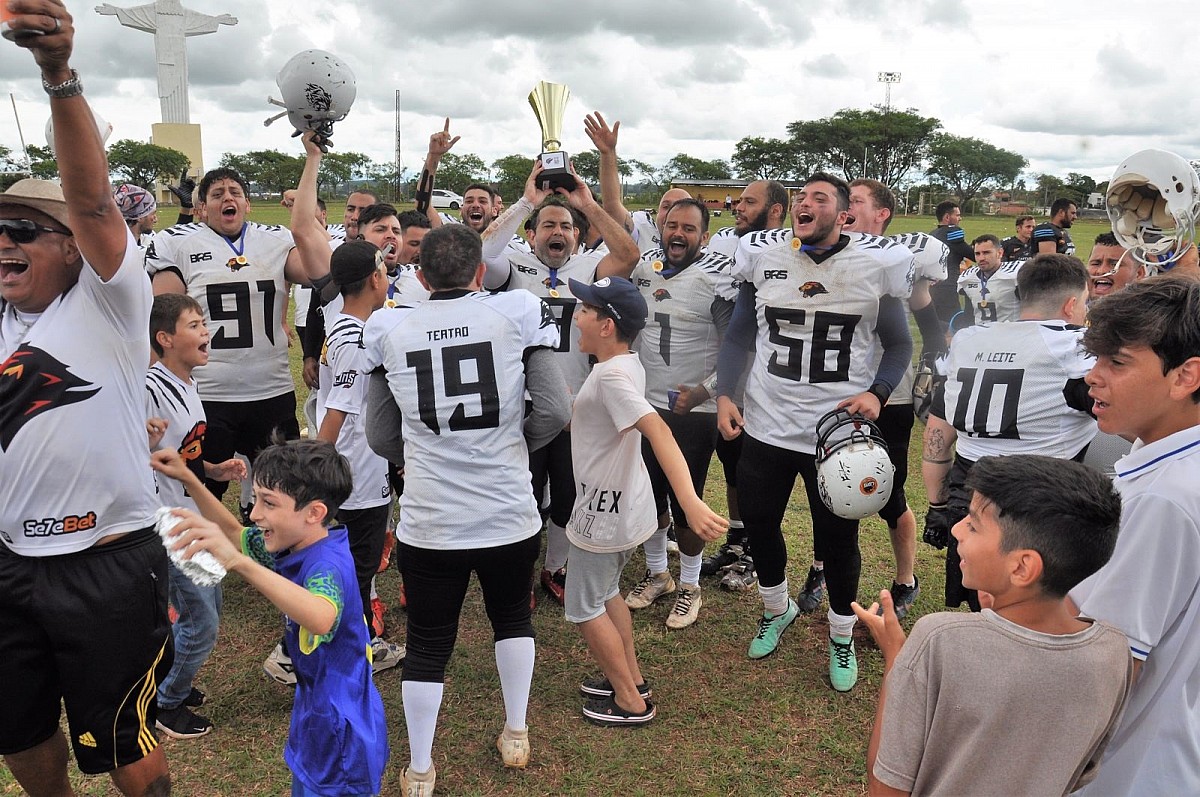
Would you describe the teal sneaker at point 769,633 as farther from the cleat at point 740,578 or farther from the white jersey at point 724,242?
the white jersey at point 724,242

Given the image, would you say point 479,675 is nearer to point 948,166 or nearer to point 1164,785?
point 1164,785

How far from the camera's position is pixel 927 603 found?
5258 millimetres

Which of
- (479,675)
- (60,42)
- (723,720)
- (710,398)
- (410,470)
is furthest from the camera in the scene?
(710,398)

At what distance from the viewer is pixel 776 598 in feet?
15.2

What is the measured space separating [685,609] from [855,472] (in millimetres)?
1821

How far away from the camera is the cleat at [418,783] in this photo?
11.2 feet

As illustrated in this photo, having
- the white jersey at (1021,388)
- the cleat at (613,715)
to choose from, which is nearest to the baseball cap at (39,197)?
the cleat at (613,715)

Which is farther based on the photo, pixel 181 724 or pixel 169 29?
pixel 169 29

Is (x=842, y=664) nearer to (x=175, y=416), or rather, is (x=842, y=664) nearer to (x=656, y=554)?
(x=656, y=554)

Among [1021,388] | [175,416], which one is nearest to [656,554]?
[1021,388]

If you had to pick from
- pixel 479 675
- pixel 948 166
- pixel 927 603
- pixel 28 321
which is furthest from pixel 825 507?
pixel 948 166

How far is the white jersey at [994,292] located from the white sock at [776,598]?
4251mm

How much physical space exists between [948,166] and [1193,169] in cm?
9068

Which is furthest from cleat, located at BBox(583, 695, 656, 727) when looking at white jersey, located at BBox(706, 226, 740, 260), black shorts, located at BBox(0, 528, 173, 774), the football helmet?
the football helmet
